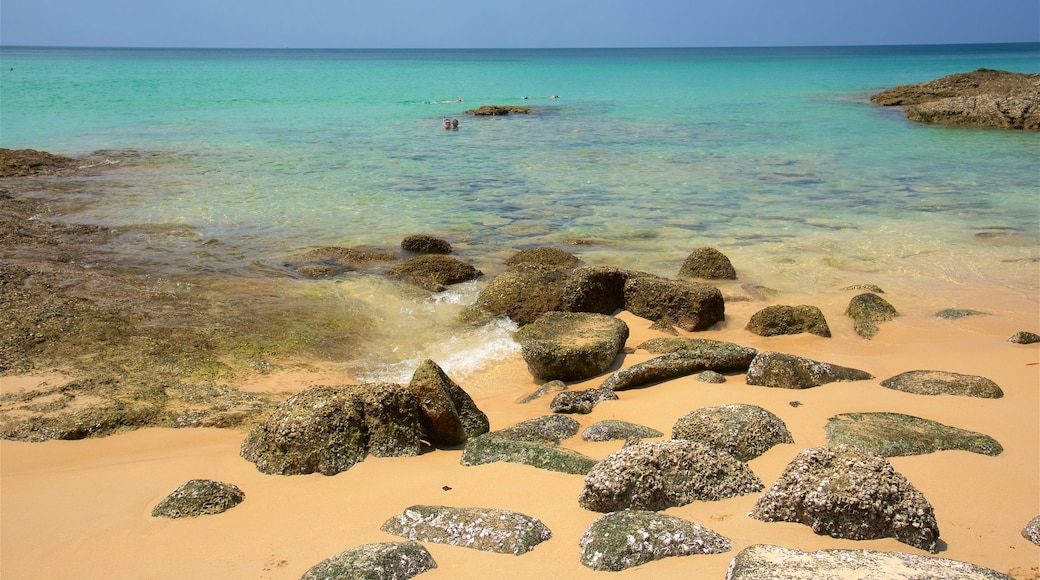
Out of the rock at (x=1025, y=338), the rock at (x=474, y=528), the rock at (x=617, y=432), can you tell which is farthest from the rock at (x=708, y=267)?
the rock at (x=474, y=528)

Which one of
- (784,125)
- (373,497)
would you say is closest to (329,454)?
(373,497)

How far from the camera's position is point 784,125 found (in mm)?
25328

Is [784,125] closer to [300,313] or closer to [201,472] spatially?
[300,313]

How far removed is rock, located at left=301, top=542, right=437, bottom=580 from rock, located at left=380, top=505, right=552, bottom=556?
215 millimetres

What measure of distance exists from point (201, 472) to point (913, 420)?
436cm

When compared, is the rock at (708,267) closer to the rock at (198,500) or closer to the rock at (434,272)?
the rock at (434,272)

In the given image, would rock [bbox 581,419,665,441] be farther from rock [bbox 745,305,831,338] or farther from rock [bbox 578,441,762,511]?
rock [bbox 745,305,831,338]

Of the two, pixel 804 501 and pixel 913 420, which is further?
pixel 913 420

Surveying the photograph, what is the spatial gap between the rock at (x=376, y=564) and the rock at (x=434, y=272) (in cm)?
581

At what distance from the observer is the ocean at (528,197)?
9.41m

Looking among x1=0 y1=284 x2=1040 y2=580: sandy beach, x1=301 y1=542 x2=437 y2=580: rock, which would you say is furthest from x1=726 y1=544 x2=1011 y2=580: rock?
x1=301 y1=542 x2=437 y2=580: rock

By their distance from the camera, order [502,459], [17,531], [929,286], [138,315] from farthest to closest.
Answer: [929,286]
[138,315]
[502,459]
[17,531]

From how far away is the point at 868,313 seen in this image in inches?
311

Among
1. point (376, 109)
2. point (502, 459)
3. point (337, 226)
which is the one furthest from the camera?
point (376, 109)
